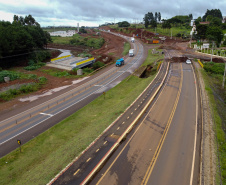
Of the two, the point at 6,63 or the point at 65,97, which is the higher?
the point at 6,63

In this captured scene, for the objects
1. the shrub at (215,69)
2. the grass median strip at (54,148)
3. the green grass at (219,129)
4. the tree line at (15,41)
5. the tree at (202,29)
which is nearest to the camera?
the green grass at (219,129)

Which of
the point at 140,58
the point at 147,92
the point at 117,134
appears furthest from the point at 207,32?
the point at 117,134

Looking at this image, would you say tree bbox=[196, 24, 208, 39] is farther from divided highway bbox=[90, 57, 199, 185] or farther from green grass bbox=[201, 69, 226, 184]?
divided highway bbox=[90, 57, 199, 185]

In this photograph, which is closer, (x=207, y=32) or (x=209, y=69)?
→ (x=209, y=69)

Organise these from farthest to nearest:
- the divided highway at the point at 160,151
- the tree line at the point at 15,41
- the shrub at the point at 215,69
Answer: the tree line at the point at 15,41 < the shrub at the point at 215,69 < the divided highway at the point at 160,151

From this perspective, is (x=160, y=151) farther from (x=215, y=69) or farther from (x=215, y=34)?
(x=215, y=34)

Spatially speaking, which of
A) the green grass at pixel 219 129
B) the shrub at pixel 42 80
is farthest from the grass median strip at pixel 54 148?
the shrub at pixel 42 80

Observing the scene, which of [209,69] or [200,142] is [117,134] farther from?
[209,69]

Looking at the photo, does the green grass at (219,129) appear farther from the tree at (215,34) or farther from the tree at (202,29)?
the tree at (202,29)

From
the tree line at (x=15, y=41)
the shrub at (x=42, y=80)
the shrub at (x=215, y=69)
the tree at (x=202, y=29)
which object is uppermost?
the tree at (x=202, y=29)
